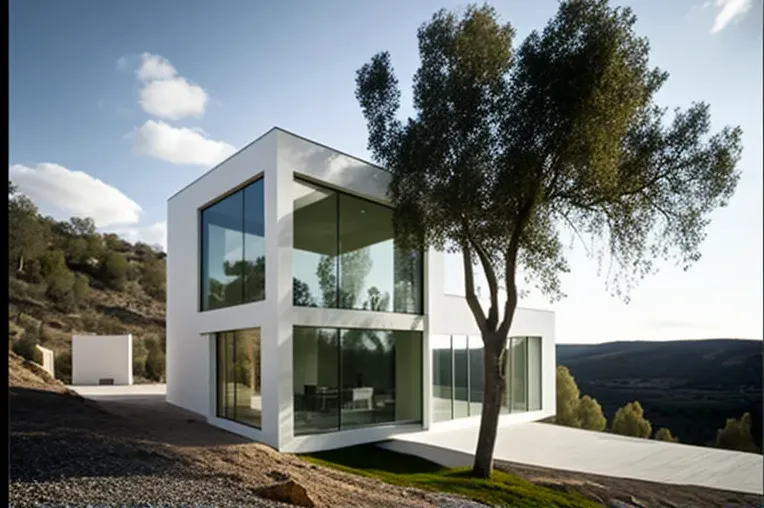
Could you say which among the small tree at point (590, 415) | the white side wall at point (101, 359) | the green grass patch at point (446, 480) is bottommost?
the small tree at point (590, 415)

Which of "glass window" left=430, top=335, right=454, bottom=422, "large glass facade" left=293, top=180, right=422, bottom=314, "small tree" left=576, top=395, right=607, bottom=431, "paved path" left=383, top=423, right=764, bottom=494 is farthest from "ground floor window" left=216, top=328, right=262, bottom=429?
"small tree" left=576, top=395, right=607, bottom=431

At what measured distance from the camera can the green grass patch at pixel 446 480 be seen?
325 inches

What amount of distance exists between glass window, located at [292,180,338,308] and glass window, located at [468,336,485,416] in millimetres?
4657

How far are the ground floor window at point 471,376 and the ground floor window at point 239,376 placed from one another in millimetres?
3851

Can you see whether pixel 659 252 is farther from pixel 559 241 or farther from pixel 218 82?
pixel 218 82

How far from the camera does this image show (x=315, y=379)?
966cm

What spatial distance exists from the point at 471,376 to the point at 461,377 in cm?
43

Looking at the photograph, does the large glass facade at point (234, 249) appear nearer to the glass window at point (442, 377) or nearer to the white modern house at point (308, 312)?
the white modern house at point (308, 312)

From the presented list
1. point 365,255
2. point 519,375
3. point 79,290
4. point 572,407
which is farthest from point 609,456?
point 79,290

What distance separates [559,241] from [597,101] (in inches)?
88.4

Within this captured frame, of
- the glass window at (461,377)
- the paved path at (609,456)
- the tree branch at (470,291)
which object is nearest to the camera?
the tree branch at (470,291)

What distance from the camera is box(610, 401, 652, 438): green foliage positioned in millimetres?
19484

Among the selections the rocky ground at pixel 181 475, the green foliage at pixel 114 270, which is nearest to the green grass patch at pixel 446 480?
the rocky ground at pixel 181 475

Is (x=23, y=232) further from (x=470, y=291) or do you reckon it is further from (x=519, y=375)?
(x=519, y=375)
